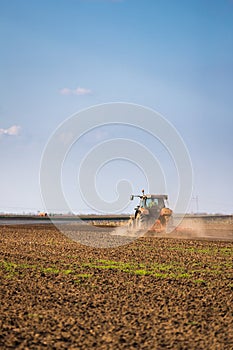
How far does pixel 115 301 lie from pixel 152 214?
17958 millimetres

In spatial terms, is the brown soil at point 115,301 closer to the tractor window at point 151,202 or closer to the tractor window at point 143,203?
the tractor window at point 151,202

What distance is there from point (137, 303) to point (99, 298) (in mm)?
847

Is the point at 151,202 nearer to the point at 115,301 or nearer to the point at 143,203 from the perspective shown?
the point at 143,203

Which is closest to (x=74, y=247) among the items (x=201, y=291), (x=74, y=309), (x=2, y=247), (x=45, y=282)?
(x=2, y=247)

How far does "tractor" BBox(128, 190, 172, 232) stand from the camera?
2730 centimetres

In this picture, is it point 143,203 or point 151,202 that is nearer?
A: point 151,202

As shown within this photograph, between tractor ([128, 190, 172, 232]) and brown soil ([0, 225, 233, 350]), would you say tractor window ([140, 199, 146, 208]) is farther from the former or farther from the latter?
brown soil ([0, 225, 233, 350])

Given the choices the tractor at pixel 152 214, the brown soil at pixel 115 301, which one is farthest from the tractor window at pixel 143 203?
the brown soil at pixel 115 301

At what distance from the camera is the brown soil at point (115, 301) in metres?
7.22

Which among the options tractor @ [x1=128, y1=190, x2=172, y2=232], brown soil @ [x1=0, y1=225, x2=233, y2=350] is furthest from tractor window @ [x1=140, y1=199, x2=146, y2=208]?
brown soil @ [x1=0, y1=225, x2=233, y2=350]

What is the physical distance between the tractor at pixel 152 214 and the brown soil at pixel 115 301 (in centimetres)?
956

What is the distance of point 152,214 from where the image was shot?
90.8ft

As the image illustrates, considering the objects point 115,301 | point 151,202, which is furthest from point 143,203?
point 115,301

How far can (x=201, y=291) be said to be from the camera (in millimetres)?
11086
